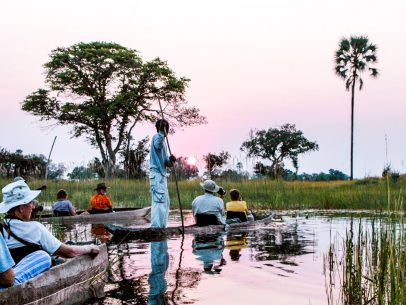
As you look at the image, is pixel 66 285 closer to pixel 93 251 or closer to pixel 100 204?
pixel 93 251

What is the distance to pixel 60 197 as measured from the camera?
57.4ft

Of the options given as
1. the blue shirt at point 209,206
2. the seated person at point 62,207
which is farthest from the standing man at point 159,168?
the seated person at point 62,207

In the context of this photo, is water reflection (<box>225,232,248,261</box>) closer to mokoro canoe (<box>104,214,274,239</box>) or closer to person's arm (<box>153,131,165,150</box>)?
mokoro canoe (<box>104,214,274,239</box>)

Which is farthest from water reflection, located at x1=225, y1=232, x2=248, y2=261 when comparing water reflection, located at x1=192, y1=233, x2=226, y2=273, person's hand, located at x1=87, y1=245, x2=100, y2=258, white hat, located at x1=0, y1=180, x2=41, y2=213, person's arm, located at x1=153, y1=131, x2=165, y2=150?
white hat, located at x1=0, y1=180, x2=41, y2=213

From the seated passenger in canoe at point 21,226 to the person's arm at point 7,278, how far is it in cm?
51

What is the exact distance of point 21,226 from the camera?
6.35 meters

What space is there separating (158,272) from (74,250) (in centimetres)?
204

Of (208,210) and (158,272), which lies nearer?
(158,272)

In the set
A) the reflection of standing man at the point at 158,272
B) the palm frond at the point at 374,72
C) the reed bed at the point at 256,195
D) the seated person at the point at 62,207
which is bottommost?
the reflection of standing man at the point at 158,272

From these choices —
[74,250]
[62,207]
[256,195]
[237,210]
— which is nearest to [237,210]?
[237,210]

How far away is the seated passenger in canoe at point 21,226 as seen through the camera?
6.16 metres

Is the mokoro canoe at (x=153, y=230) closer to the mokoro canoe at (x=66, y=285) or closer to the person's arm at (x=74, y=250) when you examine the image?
the mokoro canoe at (x=66, y=285)

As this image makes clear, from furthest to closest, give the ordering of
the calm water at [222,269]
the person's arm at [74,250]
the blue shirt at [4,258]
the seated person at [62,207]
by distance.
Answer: the seated person at [62,207]
the calm water at [222,269]
the person's arm at [74,250]
the blue shirt at [4,258]

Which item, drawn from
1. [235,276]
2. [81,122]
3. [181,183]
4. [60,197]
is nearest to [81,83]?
[81,122]
